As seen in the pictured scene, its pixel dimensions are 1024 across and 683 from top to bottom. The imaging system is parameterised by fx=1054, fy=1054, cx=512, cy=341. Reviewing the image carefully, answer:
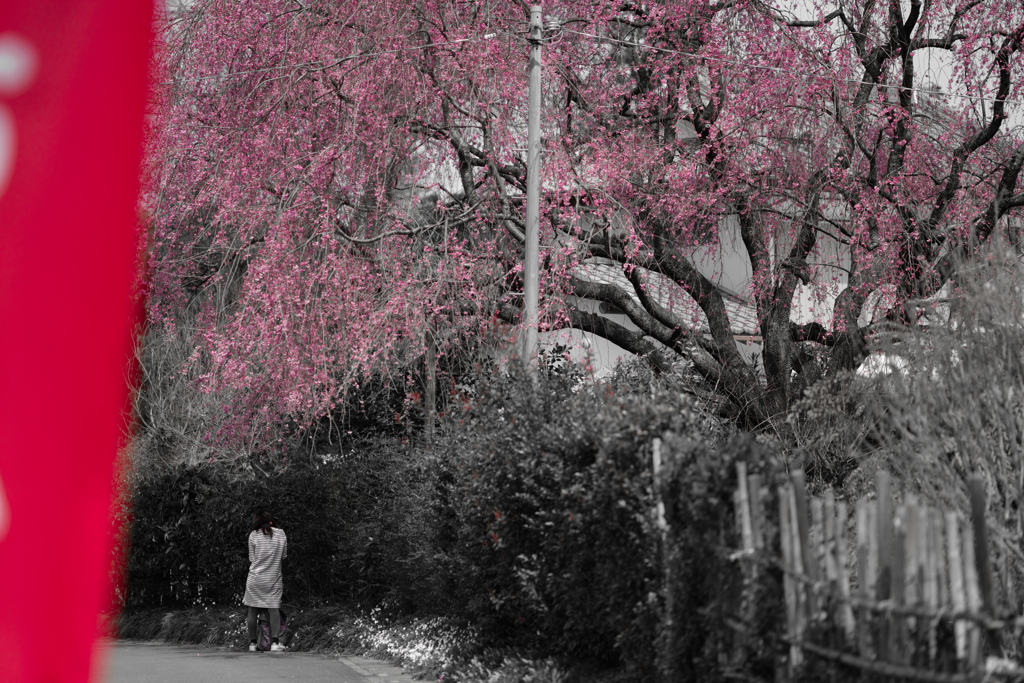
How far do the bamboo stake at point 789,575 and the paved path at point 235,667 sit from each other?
6466 millimetres

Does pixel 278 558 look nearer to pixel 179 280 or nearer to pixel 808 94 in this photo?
pixel 179 280

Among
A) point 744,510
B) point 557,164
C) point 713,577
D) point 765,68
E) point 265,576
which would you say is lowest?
point 265,576

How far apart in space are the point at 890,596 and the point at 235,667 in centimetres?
874

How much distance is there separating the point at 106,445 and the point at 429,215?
35.1 ft

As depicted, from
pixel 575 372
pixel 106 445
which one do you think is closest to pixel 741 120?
pixel 575 372

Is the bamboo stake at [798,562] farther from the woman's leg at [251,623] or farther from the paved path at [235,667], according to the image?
the woman's leg at [251,623]

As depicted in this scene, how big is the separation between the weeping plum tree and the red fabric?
838 cm

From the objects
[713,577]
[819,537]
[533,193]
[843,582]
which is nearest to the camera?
[843,582]

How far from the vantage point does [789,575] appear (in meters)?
4.94

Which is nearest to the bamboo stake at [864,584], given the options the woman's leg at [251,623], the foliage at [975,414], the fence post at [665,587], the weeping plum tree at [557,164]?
the fence post at [665,587]

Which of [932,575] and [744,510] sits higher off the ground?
[744,510]

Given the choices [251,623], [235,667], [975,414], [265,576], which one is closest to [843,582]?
[975,414]

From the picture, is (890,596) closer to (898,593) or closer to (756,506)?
(898,593)

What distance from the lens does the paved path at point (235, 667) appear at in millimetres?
10578
